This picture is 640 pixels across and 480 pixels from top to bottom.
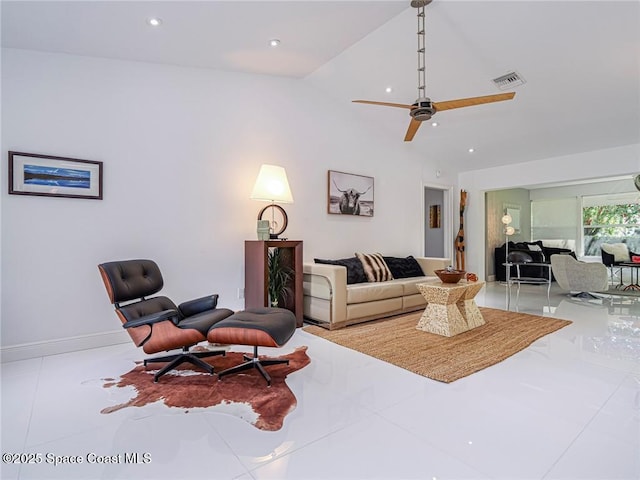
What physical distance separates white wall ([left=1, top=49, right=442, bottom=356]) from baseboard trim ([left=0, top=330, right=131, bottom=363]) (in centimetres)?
3

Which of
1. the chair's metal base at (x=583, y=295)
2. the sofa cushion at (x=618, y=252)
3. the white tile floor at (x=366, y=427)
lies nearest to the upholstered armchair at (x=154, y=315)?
the white tile floor at (x=366, y=427)

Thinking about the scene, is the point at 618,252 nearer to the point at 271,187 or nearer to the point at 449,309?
the point at 449,309

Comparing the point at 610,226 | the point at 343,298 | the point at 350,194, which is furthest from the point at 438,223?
the point at 610,226

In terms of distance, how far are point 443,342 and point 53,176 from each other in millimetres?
3891

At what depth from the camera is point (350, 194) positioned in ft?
16.7

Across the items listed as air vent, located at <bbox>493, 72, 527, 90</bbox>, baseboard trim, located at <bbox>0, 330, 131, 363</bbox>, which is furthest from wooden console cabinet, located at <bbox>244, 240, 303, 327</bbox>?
air vent, located at <bbox>493, 72, 527, 90</bbox>

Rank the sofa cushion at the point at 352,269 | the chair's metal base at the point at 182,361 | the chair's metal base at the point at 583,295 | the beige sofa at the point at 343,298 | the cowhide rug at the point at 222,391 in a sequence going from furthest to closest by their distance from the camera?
the chair's metal base at the point at 583,295
the sofa cushion at the point at 352,269
the beige sofa at the point at 343,298
the chair's metal base at the point at 182,361
the cowhide rug at the point at 222,391

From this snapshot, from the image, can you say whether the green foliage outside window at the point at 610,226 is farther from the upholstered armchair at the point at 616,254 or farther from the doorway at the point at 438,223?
the doorway at the point at 438,223

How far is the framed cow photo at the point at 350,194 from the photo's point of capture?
193 inches

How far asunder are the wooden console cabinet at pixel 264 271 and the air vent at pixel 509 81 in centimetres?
304

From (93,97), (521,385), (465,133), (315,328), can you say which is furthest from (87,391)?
(465,133)

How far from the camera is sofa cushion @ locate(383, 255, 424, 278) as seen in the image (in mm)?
5121

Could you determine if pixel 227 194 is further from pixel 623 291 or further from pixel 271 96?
pixel 623 291

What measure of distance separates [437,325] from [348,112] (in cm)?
328
